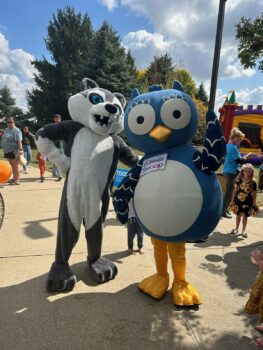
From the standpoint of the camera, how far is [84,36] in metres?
29.5

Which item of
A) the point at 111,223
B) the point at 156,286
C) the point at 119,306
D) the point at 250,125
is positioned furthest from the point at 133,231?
the point at 250,125

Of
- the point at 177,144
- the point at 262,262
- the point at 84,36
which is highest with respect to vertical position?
the point at 84,36

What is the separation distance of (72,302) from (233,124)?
49.7ft

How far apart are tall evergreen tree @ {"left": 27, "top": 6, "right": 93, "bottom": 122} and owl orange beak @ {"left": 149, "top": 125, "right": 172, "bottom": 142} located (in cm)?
2141

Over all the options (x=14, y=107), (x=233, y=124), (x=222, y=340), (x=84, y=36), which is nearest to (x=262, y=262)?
(x=222, y=340)

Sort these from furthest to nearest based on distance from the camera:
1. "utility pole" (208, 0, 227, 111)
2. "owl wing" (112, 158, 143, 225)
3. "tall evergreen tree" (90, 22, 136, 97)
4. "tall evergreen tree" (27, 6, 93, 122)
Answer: "tall evergreen tree" (27, 6, 93, 122), "tall evergreen tree" (90, 22, 136, 97), "utility pole" (208, 0, 227, 111), "owl wing" (112, 158, 143, 225)

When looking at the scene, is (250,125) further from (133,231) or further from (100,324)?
(100,324)

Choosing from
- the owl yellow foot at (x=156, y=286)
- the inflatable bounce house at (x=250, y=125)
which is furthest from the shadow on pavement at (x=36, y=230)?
the inflatable bounce house at (x=250, y=125)

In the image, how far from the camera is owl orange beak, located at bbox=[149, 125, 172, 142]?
2.60 metres

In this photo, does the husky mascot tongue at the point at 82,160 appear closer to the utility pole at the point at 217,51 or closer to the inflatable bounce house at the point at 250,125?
the utility pole at the point at 217,51

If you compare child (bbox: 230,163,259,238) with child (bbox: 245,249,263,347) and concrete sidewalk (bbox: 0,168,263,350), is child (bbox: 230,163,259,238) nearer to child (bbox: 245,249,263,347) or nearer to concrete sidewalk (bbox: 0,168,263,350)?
concrete sidewalk (bbox: 0,168,263,350)

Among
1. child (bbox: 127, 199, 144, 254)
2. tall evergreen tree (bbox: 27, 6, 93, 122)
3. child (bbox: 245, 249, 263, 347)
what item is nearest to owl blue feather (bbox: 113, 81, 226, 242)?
child (bbox: 245, 249, 263, 347)

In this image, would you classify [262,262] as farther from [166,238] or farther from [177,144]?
[177,144]

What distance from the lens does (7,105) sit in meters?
32.5
